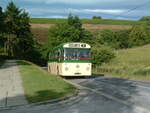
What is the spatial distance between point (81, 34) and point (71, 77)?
221ft

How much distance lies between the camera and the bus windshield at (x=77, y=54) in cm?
2814

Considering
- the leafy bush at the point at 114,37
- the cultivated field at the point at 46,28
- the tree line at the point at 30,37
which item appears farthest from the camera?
the cultivated field at the point at 46,28

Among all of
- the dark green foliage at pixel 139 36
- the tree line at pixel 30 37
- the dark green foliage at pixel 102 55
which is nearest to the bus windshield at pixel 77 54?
the dark green foliage at pixel 102 55

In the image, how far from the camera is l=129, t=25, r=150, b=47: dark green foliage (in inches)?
4274

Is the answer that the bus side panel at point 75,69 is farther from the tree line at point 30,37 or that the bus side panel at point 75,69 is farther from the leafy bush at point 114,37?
the leafy bush at point 114,37

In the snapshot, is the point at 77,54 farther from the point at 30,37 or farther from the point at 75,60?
the point at 30,37

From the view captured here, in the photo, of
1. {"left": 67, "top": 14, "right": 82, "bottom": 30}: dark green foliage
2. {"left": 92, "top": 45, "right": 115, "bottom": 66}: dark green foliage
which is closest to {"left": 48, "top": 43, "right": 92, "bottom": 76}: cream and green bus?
{"left": 92, "top": 45, "right": 115, "bottom": 66}: dark green foliage

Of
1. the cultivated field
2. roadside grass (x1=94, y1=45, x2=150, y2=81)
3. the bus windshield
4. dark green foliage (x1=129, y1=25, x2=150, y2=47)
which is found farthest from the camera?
dark green foliage (x1=129, y1=25, x2=150, y2=47)

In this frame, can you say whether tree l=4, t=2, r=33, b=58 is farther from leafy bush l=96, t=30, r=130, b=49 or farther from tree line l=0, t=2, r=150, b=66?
leafy bush l=96, t=30, r=130, b=49

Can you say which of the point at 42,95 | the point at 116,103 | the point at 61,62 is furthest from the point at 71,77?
the point at 116,103

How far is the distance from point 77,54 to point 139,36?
86.2 m

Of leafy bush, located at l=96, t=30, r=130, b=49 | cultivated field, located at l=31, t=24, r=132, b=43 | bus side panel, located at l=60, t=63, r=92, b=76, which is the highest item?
bus side panel, located at l=60, t=63, r=92, b=76

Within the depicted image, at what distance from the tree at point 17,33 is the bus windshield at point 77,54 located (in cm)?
6603

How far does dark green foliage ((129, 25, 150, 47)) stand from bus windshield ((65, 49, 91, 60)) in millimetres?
81641
